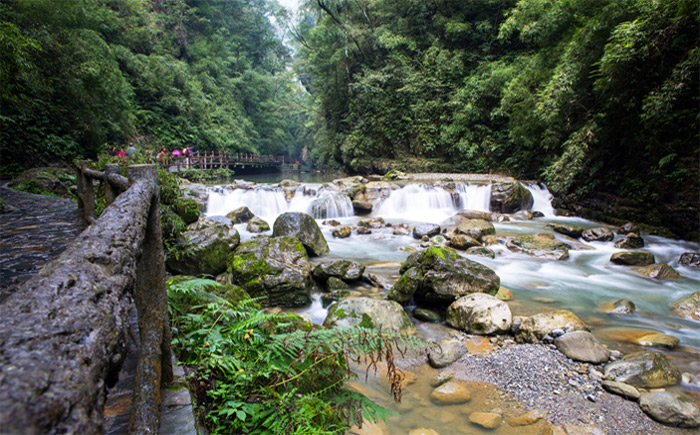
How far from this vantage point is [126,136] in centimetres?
2047

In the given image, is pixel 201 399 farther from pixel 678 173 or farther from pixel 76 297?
pixel 678 173

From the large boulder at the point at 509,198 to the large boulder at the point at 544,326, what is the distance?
10357 mm

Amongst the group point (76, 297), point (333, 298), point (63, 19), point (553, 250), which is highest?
point (63, 19)

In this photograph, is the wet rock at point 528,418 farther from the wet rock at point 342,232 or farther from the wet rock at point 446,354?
the wet rock at point 342,232

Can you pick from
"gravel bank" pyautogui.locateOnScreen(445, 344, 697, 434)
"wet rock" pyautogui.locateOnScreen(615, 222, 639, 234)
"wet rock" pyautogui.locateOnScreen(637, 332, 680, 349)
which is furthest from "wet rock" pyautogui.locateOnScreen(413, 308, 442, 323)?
"wet rock" pyautogui.locateOnScreen(615, 222, 639, 234)

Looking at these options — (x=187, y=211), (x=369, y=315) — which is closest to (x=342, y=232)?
(x=187, y=211)

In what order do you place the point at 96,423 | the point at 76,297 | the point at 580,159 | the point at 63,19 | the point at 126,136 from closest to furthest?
the point at 96,423 → the point at 76,297 → the point at 580,159 → the point at 63,19 → the point at 126,136

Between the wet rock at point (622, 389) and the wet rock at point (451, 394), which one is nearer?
the wet rock at point (622, 389)

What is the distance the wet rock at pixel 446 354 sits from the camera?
4379 mm

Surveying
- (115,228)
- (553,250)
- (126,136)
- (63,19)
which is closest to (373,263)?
(553,250)

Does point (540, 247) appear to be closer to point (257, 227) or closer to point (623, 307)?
point (623, 307)

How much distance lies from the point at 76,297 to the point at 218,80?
40422 millimetres

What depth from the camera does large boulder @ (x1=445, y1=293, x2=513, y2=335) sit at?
5.10 m

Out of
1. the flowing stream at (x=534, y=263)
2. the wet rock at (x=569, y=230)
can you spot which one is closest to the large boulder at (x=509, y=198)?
the flowing stream at (x=534, y=263)
